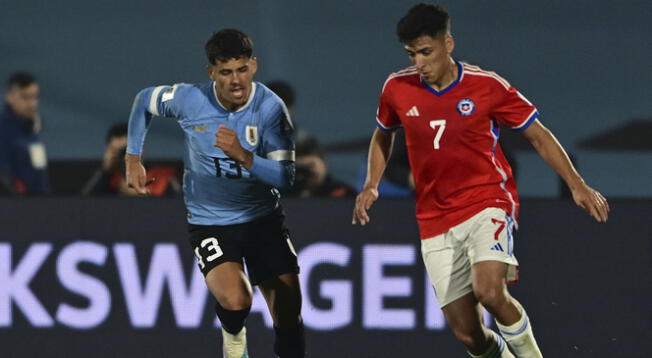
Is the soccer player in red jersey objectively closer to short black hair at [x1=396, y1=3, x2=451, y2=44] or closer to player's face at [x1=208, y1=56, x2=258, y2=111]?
short black hair at [x1=396, y1=3, x2=451, y2=44]

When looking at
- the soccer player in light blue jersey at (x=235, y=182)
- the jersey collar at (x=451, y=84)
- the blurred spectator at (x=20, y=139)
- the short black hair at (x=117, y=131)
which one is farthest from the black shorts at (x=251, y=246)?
the blurred spectator at (x=20, y=139)

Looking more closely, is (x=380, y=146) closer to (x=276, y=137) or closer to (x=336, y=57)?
(x=276, y=137)

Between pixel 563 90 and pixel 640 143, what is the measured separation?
992 millimetres

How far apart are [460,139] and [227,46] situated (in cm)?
123

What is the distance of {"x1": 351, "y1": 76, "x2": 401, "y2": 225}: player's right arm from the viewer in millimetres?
6234

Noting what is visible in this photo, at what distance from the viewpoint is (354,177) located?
13.3 metres

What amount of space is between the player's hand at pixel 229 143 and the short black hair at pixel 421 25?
3.02 feet

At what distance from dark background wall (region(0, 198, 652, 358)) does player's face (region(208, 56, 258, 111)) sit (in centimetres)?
146

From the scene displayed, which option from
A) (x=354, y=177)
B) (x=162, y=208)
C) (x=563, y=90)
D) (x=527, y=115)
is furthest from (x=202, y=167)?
(x=563, y=90)

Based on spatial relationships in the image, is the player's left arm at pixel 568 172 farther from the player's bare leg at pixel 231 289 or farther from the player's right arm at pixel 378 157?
the player's bare leg at pixel 231 289

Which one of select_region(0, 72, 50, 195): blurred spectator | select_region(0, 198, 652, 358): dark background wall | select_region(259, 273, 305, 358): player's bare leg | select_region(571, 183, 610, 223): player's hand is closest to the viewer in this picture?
select_region(571, 183, 610, 223): player's hand

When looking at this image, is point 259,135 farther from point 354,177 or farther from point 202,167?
point 354,177

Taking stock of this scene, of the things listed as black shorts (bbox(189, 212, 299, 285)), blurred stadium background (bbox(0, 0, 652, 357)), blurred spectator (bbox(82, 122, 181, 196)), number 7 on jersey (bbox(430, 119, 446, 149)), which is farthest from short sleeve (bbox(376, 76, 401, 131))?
blurred stadium background (bbox(0, 0, 652, 357))

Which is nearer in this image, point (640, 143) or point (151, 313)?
point (151, 313)
